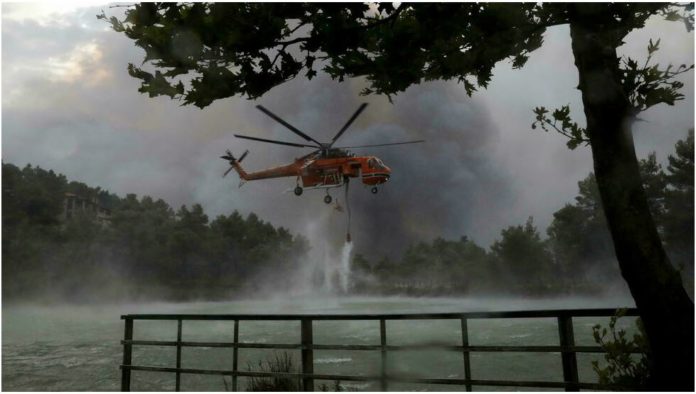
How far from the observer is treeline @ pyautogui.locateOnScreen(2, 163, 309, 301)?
54.0 m

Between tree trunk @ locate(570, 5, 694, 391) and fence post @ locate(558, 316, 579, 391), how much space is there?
1.84 feet

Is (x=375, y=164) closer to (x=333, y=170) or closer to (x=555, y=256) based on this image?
(x=333, y=170)

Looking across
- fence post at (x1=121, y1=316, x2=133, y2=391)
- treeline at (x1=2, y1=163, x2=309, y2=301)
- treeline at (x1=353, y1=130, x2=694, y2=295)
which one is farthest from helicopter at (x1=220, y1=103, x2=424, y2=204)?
treeline at (x1=2, y1=163, x2=309, y2=301)

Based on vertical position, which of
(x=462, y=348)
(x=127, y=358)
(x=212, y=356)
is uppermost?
(x=462, y=348)

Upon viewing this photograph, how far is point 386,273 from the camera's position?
99.1 meters

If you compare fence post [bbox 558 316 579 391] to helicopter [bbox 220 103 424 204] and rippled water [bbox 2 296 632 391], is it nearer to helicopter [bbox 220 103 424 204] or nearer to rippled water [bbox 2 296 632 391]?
rippled water [bbox 2 296 632 391]

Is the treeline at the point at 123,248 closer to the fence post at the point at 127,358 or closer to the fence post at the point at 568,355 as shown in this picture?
the fence post at the point at 127,358

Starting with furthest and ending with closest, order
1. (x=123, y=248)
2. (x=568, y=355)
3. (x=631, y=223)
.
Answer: (x=123, y=248) → (x=568, y=355) → (x=631, y=223)

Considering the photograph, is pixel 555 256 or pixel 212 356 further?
pixel 555 256

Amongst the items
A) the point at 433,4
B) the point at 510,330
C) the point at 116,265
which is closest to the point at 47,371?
the point at 433,4

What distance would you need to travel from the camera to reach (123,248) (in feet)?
222

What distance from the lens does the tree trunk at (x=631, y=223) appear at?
12.8 ft

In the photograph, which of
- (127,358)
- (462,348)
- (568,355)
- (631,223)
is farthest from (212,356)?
(631,223)

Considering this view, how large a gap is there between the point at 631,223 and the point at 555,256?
72917 mm
